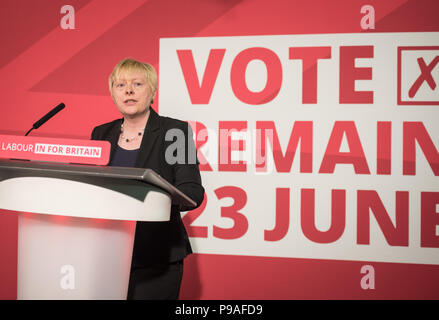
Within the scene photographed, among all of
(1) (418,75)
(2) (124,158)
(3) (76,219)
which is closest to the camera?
(3) (76,219)

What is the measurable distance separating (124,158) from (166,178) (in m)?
0.19

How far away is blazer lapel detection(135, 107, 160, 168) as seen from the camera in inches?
53.7

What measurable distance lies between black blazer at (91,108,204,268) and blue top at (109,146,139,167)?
0.10 ft

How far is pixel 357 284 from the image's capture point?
83.3 inches

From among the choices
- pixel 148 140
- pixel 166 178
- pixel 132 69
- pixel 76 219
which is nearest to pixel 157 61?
pixel 132 69

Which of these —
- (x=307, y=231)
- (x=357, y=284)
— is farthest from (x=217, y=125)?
(x=357, y=284)

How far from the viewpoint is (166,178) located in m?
1.39

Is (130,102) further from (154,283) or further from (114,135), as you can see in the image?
(154,283)

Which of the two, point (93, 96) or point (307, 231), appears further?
point (93, 96)

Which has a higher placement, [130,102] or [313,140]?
[130,102]

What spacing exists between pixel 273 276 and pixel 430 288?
89 cm

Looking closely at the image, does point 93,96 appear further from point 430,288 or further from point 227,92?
point 430,288

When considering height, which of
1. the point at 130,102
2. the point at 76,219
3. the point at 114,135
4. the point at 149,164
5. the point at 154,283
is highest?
the point at 130,102

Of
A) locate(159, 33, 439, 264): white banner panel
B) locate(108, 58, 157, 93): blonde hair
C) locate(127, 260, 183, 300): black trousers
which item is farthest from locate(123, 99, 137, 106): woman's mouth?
locate(159, 33, 439, 264): white banner panel
